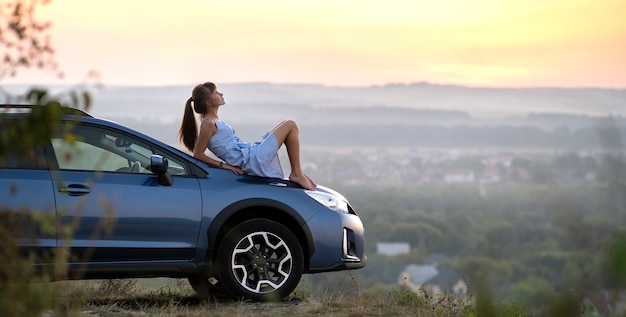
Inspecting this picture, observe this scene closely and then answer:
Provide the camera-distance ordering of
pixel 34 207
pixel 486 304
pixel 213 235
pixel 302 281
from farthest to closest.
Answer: pixel 302 281 → pixel 213 235 → pixel 34 207 → pixel 486 304

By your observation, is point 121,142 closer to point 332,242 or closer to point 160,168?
point 160,168

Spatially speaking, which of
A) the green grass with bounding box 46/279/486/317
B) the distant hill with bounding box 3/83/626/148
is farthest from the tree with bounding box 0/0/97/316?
the distant hill with bounding box 3/83/626/148

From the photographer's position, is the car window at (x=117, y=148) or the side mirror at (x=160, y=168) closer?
the side mirror at (x=160, y=168)

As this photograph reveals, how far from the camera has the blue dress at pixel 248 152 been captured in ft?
25.1

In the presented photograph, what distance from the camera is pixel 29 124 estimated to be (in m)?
2.74

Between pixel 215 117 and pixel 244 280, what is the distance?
167 centimetres

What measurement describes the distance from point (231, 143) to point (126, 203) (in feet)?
4.17

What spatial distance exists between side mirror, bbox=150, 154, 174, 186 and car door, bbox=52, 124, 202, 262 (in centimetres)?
4

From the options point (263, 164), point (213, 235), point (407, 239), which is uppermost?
point (263, 164)

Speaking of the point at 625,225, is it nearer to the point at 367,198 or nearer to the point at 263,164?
the point at 263,164

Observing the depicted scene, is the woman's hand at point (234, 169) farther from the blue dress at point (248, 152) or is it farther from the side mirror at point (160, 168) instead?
the side mirror at point (160, 168)

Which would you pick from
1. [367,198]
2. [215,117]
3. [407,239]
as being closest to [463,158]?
[407,239]

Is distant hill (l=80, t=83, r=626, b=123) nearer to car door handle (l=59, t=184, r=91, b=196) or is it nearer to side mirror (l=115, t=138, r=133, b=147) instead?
side mirror (l=115, t=138, r=133, b=147)

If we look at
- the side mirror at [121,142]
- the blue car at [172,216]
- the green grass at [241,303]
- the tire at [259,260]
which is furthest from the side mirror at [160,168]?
the green grass at [241,303]
